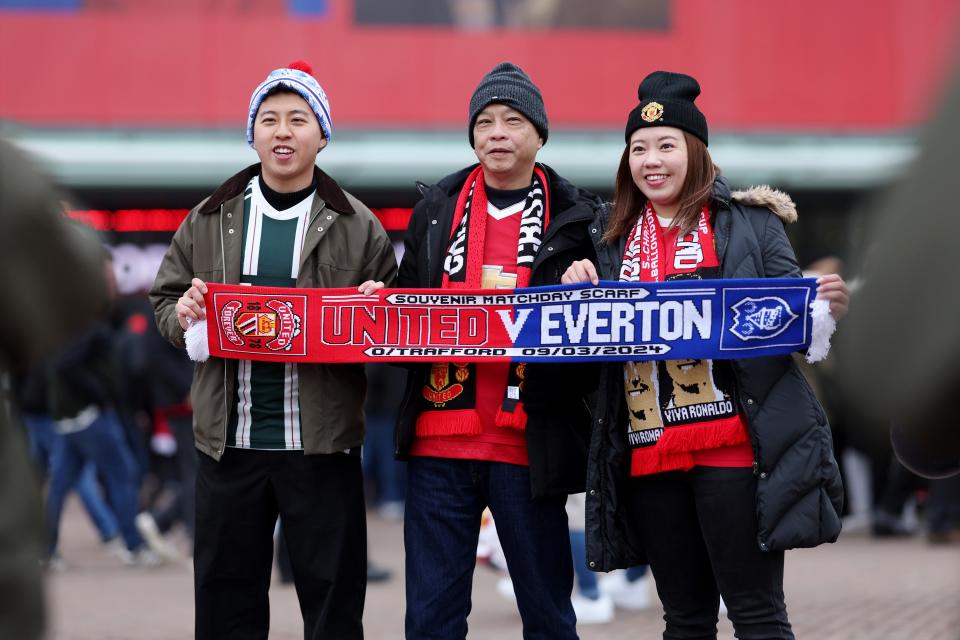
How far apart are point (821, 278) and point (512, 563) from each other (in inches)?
A: 56.2

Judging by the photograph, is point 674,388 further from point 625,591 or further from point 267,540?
point 625,591

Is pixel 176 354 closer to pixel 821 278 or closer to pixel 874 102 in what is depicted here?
pixel 821 278

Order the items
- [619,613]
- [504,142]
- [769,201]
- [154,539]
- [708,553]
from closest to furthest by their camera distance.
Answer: [708,553], [769,201], [504,142], [619,613], [154,539]

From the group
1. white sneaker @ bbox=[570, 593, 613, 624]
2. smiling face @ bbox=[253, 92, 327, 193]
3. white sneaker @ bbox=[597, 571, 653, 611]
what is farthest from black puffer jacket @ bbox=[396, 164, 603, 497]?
white sneaker @ bbox=[597, 571, 653, 611]

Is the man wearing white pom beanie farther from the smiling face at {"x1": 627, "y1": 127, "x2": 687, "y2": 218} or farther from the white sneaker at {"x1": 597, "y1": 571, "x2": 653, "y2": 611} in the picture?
the white sneaker at {"x1": 597, "y1": 571, "x2": 653, "y2": 611}

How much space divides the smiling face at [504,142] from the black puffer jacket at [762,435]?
384mm

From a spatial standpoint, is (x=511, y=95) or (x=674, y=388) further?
(x=511, y=95)

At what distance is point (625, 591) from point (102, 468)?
4.38 metres

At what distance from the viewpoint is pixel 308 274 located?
4.49 meters

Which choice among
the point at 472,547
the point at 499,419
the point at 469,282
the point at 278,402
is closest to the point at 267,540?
the point at 278,402

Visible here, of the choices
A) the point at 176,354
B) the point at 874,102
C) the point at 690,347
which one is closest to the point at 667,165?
the point at 690,347

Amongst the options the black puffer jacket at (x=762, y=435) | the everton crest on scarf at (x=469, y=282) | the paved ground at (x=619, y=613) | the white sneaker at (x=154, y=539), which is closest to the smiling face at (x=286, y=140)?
the everton crest on scarf at (x=469, y=282)

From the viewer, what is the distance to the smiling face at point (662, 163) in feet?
13.7

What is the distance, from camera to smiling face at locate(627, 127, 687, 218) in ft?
13.7
